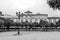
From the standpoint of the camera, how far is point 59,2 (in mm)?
6258

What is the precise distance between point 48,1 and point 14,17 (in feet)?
208

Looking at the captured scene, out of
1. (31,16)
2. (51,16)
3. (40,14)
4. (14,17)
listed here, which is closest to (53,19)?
(51,16)

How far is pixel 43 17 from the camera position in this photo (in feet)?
228

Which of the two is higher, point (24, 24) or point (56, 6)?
point (56, 6)

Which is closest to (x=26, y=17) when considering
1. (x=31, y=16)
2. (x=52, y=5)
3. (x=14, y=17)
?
(x=31, y=16)

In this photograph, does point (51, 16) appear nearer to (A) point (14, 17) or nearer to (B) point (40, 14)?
(B) point (40, 14)

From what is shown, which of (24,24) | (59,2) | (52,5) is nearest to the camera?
(59,2)

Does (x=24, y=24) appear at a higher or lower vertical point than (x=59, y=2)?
lower

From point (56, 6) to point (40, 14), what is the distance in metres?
63.9

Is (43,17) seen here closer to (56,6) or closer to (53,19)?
(53,19)

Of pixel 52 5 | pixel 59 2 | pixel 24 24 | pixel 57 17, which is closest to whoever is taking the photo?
pixel 59 2

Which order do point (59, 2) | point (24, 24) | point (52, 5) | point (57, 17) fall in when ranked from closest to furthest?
point (59, 2) < point (52, 5) < point (24, 24) < point (57, 17)

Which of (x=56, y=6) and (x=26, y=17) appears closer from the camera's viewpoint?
(x=56, y=6)

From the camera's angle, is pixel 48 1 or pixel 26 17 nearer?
pixel 48 1
